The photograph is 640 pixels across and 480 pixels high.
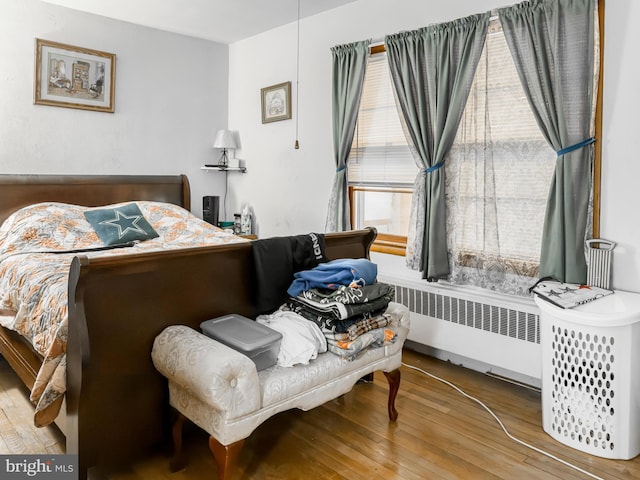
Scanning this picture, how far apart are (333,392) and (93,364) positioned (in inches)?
37.0

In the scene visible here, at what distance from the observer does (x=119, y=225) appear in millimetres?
3357

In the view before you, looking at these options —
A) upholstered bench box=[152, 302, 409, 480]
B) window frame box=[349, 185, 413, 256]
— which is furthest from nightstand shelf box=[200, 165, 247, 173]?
upholstered bench box=[152, 302, 409, 480]

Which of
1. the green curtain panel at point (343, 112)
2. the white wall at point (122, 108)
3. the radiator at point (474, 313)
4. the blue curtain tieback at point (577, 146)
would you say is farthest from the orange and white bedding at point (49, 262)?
the blue curtain tieback at point (577, 146)

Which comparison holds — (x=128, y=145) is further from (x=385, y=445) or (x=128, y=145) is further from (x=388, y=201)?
(x=385, y=445)

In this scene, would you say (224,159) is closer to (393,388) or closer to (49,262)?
(49,262)

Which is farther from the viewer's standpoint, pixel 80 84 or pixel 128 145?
pixel 128 145

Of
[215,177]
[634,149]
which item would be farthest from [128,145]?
[634,149]

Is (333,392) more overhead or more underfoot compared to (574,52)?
more underfoot

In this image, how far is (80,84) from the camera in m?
3.73

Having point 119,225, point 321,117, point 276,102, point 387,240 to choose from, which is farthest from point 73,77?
point 387,240

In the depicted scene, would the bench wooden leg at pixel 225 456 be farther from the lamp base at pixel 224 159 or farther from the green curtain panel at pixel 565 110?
the lamp base at pixel 224 159

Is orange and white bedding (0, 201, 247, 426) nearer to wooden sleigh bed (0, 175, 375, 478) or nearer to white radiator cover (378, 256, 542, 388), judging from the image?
wooden sleigh bed (0, 175, 375, 478)

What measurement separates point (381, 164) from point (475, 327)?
1.33 m

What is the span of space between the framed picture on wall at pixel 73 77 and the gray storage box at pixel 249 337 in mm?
2703
